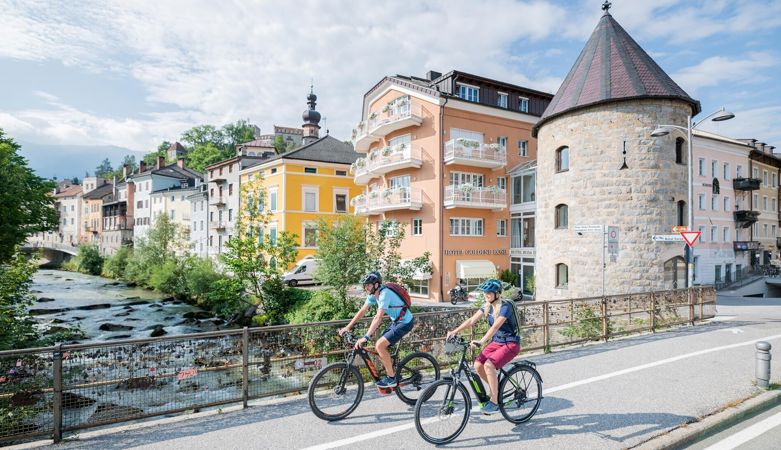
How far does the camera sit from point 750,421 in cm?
617

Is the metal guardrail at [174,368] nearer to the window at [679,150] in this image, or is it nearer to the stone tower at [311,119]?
the window at [679,150]

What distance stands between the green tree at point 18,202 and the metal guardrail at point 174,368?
10288mm

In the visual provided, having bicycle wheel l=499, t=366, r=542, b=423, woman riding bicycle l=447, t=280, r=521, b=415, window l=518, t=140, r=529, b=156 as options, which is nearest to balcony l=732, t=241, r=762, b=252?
window l=518, t=140, r=529, b=156

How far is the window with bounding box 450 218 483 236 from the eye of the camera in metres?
27.2

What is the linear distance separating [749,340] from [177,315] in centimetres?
3055

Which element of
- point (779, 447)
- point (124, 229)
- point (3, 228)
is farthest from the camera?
point (124, 229)

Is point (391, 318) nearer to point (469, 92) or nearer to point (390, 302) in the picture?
point (390, 302)

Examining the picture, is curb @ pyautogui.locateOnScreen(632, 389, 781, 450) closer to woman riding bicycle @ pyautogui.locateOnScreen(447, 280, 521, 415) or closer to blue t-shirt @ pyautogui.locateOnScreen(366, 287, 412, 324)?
woman riding bicycle @ pyautogui.locateOnScreen(447, 280, 521, 415)

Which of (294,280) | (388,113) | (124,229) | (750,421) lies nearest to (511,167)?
(388,113)

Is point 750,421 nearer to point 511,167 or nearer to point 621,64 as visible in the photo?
point 621,64

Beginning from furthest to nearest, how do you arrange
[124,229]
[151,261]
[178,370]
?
[124,229], [151,261], [178,370]

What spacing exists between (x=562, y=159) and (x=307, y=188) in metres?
22.2

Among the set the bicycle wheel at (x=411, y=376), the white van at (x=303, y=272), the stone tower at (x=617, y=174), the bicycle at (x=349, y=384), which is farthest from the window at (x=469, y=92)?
the bicycle at (x=349, y=384)

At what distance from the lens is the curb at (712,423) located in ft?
17.0
